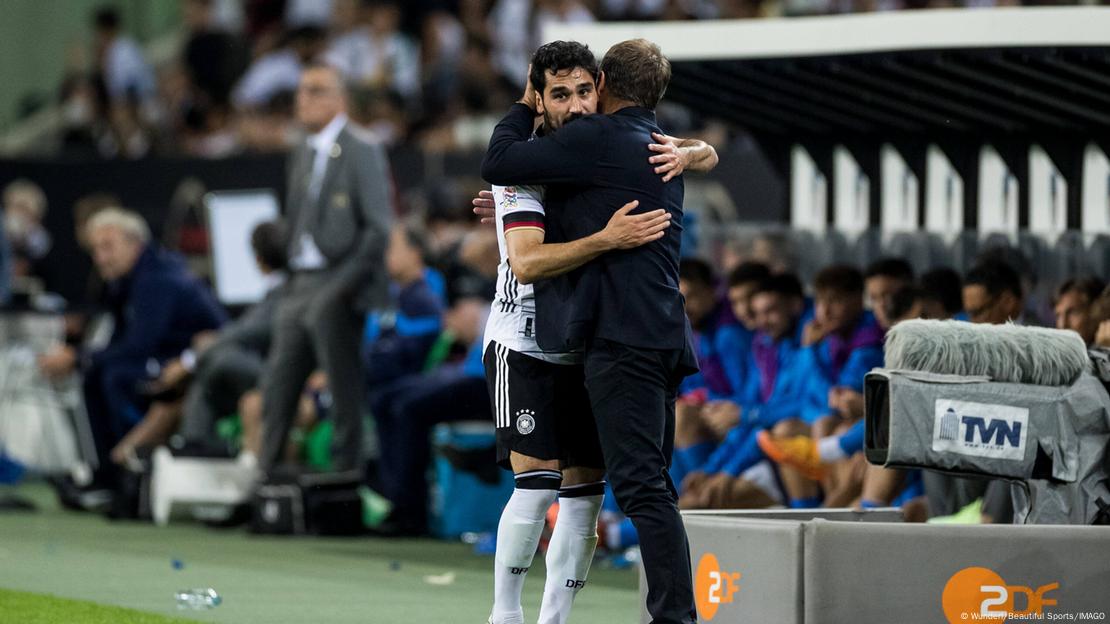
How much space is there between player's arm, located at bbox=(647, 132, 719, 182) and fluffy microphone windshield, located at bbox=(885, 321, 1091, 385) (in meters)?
0.88

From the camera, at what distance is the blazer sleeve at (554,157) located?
6375mm

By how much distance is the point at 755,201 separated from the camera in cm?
1587

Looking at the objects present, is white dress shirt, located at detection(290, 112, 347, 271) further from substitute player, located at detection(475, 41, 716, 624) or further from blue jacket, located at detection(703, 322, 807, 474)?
substitute player, located at detection(475, 41, 716, 624)

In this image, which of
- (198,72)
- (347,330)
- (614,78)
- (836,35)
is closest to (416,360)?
(347,330)

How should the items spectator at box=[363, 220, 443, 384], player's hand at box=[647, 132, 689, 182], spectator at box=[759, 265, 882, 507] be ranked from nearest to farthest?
player's hand at box=[647, 132, 689, 182] → spectator at box=[759, 265, 882, 507] → spectator at box=[363, 220, 443, 384]

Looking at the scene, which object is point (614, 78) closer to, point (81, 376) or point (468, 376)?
point (468, 376)

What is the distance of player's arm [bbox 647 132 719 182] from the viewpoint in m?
6.45

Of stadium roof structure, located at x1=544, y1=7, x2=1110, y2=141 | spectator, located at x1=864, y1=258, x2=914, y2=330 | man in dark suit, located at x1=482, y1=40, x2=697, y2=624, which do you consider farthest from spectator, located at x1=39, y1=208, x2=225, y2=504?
man in dark suit, located at x1=482, y1=40, x2=697, y2=624

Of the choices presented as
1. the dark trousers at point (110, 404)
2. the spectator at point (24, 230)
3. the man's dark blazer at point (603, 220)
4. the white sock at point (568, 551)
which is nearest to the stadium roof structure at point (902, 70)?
the man's dark blazer at point (603, 220)

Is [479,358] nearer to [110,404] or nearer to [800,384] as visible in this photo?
[800,384]

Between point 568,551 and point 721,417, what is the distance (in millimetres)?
3616

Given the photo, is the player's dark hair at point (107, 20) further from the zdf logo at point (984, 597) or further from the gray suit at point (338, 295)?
the zdf logo at point (984, 597)

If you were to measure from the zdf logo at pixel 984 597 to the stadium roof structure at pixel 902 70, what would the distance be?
99.8 inches

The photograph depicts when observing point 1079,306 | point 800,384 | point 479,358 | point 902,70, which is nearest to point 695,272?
point 800,384
